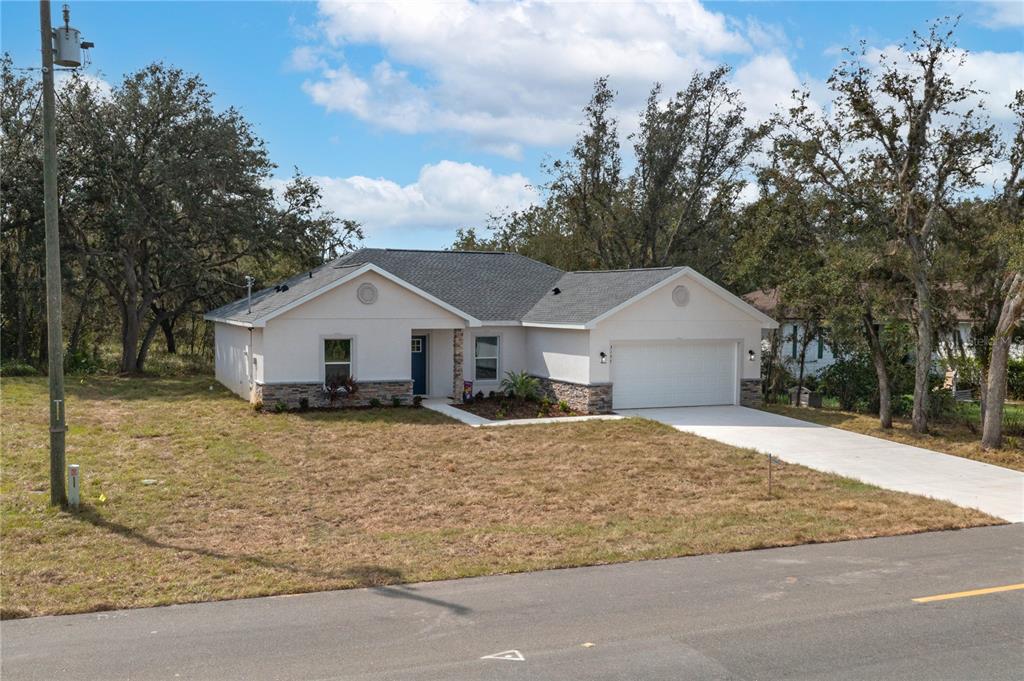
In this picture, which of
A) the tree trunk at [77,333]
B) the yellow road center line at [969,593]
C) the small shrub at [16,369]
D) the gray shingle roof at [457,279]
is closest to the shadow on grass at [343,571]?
the yellow road center line at [969,593]

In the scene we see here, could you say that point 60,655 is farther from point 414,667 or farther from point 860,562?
point 860,562

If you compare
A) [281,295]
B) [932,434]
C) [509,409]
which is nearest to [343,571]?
[509,409]

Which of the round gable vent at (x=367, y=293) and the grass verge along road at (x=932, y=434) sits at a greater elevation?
the round gable vent at (x=367, y=293)

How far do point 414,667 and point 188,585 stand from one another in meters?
3.36

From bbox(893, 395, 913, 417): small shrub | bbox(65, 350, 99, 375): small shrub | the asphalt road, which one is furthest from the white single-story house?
the asphalt road

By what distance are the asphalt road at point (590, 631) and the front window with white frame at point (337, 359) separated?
14.2 metres

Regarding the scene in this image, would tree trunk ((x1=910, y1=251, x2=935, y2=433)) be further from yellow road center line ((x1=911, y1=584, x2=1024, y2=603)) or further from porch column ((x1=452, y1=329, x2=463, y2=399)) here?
yellow road center line ((x1=911, y1=584, x2=1024, y2=603))

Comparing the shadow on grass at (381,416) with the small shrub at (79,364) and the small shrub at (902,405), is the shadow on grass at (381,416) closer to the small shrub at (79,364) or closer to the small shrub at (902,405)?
the small shrub at (902,405)

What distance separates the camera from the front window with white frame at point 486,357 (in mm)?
25172

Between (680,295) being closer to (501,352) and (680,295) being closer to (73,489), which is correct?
(501,352)

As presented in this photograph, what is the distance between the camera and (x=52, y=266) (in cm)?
1116

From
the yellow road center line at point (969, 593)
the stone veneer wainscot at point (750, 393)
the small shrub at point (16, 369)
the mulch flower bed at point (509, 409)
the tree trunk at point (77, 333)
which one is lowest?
the yellow road center line at point (969, 593)

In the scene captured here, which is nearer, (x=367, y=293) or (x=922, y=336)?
(x=922, y=336)

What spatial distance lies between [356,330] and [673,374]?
28.9 feet
